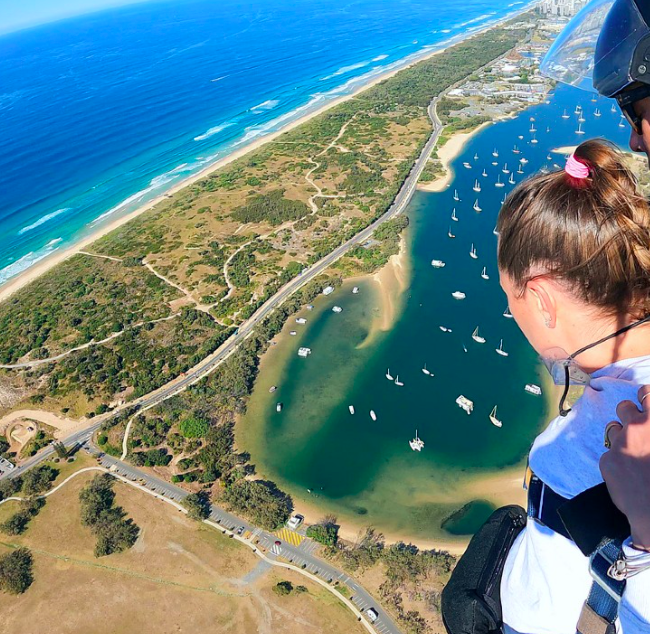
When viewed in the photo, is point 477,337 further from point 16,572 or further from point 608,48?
point 608,48

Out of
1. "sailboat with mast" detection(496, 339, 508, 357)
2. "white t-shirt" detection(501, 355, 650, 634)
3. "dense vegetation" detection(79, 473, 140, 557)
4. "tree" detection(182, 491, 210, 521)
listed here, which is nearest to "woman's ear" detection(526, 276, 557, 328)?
"white t-shirt" detection(501, 355, 650, 634)

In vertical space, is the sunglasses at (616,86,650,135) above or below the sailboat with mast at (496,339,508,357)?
above

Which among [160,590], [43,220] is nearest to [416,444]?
[160,590]

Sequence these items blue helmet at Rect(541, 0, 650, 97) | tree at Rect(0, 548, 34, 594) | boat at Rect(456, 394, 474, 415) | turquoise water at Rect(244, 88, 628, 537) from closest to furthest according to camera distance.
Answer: blue helmet at Rect(541, 0, 650, 97), tree at Rect(0, 548, 34, 594), turquoise water at Rect(244, 88, 628, 537), boat at Rect(456, 394, 474, 415)

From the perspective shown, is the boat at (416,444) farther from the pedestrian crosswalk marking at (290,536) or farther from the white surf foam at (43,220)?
the white surf foam at (43,220)

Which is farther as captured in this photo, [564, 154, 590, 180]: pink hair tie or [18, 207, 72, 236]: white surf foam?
[18, 207, 72, 236]: white surf foam

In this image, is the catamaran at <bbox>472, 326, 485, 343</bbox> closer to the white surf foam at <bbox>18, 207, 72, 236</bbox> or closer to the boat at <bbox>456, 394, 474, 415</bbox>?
the boat at <bbox>456, 394, 474, 415</bbox>

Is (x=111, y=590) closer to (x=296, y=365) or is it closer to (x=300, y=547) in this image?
(x=300, y=547)

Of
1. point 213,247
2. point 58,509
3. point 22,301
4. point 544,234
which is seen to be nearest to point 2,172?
point 22,301
